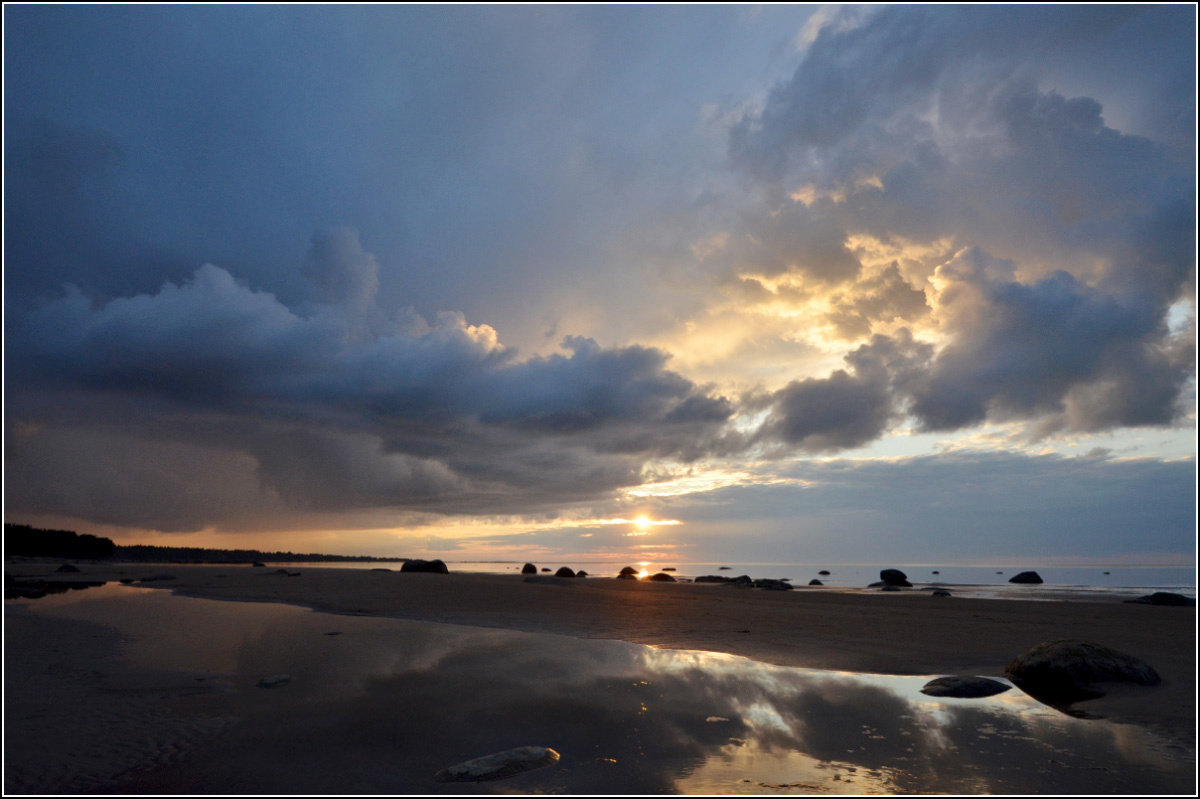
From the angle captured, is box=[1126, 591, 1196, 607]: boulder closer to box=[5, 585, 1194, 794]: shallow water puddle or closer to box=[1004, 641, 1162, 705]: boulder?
box=[1004, 641, 1162, 705]: boulder

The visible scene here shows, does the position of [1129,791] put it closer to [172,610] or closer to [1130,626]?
[1130,626]

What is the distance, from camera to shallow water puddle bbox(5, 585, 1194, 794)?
602 cm

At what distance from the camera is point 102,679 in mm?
10570

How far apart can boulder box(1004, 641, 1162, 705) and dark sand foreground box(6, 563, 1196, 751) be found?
326 millimetres

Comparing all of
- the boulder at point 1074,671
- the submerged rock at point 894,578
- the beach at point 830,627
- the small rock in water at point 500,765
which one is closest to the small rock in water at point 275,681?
the beach at point 830,627

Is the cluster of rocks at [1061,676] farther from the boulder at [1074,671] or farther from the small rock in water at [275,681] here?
the small rock in water at [275,681]

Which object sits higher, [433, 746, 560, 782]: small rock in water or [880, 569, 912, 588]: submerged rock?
[433, 746, 560, 782]: small rock in water

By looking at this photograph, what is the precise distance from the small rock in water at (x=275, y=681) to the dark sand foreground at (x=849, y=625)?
8.09 m

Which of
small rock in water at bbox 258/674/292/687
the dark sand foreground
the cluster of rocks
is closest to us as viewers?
the cluster of rocks

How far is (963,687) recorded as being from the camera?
9.70 meters

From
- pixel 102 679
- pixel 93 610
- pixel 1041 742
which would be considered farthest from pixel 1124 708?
pixel 93 610

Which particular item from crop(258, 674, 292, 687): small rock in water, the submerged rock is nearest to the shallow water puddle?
crop(258, 674, 292, 687): small rock in water

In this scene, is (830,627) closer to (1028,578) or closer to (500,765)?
(500,765)

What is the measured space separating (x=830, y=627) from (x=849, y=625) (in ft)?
2.97
